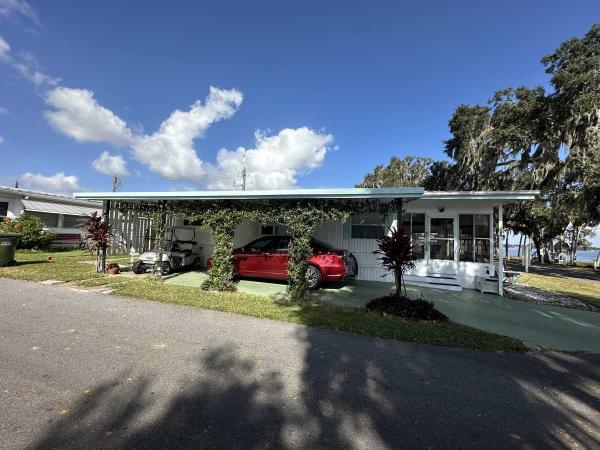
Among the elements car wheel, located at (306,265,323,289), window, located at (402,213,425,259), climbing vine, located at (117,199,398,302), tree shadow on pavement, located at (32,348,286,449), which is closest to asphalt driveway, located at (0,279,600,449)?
tree shadow on pavement, located at (32,348,286,449)

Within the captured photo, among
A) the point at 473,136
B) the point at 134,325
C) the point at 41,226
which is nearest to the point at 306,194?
the point at 134,325

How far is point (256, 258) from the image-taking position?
9.55 m

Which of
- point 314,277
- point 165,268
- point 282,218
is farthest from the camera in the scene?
point 165,268

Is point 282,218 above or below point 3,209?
below

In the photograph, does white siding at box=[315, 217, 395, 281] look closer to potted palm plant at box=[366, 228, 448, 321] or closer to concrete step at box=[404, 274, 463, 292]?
concrete step at box=[404, 274, 463, 292]

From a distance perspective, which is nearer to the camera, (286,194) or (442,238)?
(286,194)

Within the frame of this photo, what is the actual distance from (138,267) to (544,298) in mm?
12930

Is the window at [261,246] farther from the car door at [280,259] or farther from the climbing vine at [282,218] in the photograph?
the climbing vine at [282,218]

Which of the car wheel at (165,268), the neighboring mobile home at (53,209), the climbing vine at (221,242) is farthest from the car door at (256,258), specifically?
the neighboring mobile home at (53,209)

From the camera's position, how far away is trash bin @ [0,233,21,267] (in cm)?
1010

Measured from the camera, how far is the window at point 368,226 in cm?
1070

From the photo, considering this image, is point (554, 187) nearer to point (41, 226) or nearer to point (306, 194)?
point (306, 194)

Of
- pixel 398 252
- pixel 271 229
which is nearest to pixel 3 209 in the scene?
pixel 271 229

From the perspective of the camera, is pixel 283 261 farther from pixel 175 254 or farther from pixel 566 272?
pixel 566 272
